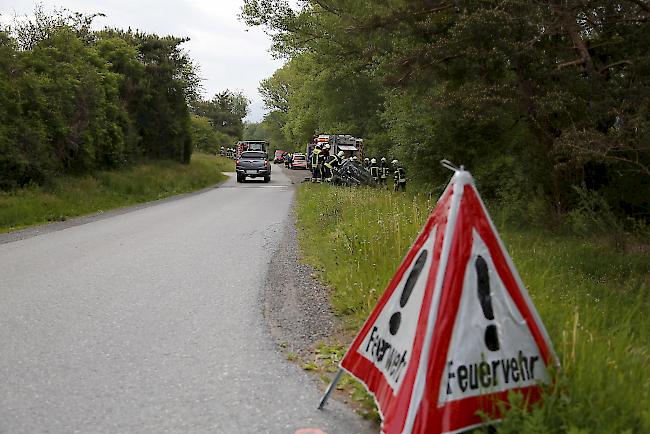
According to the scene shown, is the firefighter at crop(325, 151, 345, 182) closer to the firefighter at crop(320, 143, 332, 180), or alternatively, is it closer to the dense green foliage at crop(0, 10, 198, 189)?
the firefighter at crop(320, 143, 332, 180)

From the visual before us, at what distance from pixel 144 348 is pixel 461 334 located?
325 cm

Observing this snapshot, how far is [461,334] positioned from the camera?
341cm

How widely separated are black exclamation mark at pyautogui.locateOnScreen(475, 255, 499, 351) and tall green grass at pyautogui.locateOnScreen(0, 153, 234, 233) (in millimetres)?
14412

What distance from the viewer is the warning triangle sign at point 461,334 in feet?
10.9

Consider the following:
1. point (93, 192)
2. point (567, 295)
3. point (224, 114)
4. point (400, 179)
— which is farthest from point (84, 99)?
point (224, 114)

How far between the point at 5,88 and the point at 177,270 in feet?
41.1

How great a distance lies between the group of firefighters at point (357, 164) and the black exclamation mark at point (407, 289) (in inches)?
741

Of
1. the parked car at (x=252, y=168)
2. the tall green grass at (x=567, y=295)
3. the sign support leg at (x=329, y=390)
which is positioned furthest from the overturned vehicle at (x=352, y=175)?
the sign support leg at (x=329, y=390)

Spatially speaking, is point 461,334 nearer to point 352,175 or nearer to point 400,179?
point 400,179

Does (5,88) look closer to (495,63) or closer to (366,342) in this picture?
Answer: (495,63)

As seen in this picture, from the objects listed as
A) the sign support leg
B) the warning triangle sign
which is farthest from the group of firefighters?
the warning triangle sign

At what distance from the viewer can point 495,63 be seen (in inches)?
523

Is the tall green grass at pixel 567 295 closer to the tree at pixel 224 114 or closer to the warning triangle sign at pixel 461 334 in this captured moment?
the warning triangle sign at pixel 461 334

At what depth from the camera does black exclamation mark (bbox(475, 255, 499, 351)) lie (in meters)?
3.47
